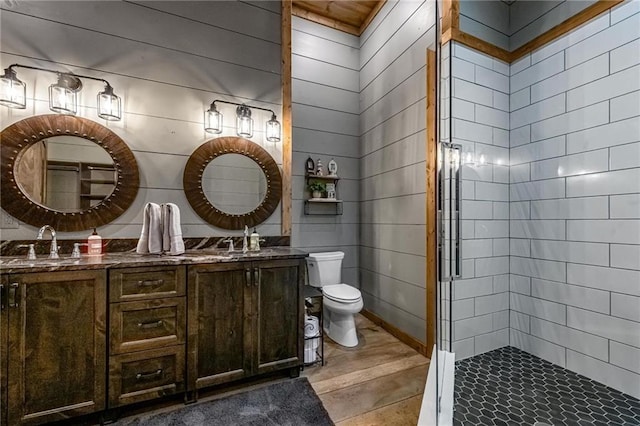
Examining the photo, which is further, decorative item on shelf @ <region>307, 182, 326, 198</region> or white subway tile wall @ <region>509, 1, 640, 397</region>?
decorative item on shelf @ <region>307, 182, 326, 198</region>

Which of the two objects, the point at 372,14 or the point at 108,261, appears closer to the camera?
the point at 108,261

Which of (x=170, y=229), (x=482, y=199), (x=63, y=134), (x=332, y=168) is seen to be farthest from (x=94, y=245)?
(x=482, y=199)

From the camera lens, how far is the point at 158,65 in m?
2.14

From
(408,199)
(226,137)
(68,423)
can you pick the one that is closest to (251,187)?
(226,137)

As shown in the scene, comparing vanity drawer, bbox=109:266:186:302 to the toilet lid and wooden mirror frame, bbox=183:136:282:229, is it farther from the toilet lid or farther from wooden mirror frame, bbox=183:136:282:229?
the toilet lid

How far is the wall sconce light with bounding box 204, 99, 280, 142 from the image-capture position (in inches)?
90.3

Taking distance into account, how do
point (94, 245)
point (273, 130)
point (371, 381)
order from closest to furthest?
point (94, 245) → point (371, 381) → point (273, 130)

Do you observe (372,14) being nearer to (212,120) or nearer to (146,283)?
(212,120)

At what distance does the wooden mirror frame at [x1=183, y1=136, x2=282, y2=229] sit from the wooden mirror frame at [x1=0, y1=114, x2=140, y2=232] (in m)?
0.38

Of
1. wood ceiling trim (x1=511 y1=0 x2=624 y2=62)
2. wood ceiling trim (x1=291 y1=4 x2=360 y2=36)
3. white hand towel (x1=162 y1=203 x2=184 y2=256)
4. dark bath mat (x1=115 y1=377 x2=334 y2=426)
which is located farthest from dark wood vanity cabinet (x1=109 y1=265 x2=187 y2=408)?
wood ceiling trim (x1=511 y1=0 x2=624 y2=62)

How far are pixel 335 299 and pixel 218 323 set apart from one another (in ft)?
3.17

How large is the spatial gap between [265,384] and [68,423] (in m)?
1.03

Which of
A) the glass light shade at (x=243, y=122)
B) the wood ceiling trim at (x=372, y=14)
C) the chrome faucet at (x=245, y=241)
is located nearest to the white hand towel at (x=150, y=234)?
the chrome faucet at (x=245, y=241)

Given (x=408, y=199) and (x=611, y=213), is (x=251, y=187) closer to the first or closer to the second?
(x=408, y=199)
